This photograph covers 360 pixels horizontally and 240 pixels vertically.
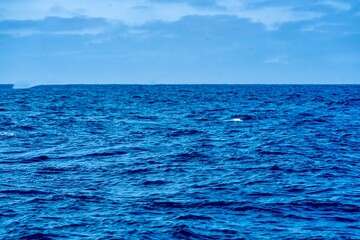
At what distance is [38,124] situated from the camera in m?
44.6

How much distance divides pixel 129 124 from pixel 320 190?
29681 millimetres

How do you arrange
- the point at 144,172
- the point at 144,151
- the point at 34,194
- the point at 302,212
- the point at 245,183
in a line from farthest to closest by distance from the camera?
the point at 144,151
the point at 144,172
the point at 245,183
the point at 34,194
the point at 302,212

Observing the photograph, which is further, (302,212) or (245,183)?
(245,183)

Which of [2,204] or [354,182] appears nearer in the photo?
[2,204]

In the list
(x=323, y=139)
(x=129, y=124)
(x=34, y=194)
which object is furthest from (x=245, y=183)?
(x=129, y=124)

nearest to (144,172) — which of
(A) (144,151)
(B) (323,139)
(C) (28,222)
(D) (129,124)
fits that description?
(A) (144,151)

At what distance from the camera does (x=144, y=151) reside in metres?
27.9

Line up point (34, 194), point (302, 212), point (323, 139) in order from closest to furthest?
point (302, 212) → point (34, 194) → point (323, 139)

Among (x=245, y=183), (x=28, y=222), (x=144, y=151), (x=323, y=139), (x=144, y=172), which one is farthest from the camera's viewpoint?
(x=323, y=139)

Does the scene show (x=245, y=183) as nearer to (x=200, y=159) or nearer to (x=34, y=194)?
(x=200, y=159)

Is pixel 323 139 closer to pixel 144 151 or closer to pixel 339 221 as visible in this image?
pixel 144 151

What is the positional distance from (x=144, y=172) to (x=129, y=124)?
964 inches

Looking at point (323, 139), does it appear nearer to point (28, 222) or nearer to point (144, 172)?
point (144, 172)

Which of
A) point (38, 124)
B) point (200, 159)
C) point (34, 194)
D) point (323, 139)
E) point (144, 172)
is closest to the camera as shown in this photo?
point (34, 194)
